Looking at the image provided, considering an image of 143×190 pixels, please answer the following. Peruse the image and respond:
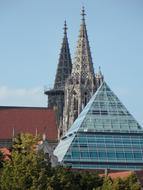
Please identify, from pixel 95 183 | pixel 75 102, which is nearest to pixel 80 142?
pixel 95 183

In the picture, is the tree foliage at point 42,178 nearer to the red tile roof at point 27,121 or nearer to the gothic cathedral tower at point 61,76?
the red tile roof at point 27,121

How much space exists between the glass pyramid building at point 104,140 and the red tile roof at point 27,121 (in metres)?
24.9

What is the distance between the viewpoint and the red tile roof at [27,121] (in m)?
145

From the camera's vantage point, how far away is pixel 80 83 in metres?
153

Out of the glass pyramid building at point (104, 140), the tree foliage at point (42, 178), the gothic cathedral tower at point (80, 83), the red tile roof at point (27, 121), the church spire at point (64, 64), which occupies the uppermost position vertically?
the church spire at point (64, 64)

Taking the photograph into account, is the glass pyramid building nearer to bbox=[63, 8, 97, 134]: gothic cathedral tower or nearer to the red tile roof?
the red tile roof

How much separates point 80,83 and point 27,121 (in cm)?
1036

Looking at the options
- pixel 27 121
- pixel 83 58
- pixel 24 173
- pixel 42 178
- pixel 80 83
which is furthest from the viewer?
pixel 83 58

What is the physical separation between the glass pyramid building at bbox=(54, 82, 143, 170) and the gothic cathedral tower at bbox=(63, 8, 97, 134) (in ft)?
85.3

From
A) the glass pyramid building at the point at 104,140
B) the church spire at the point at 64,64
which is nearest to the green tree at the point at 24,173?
the glass pyramid building at the point at 104,140

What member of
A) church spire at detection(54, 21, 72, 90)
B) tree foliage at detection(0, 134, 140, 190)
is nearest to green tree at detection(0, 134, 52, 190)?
tree foliage at detection(0, 134, 140, 190)

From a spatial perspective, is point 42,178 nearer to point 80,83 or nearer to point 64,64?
point 80,83

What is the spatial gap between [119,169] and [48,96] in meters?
59.9

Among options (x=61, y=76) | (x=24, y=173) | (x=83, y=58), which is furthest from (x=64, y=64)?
(x=24, y=173)
